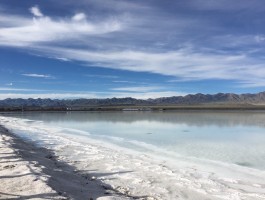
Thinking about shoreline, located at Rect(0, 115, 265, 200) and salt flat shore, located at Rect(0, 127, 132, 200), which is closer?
salt flat shore, located at Rect(0, 127, 132, 200)

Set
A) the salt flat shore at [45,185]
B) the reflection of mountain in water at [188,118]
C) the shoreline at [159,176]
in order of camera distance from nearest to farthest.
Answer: the salt flat shore at [45,185]
the shoreline at [159,176]
the reflection of mountain in water at [188,118]

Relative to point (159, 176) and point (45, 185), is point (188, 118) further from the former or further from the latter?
point (45, 185)

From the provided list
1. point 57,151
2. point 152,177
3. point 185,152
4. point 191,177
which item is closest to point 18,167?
point 152,177

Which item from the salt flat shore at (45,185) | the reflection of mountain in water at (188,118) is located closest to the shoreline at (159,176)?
the salt flat shore at (45,185)

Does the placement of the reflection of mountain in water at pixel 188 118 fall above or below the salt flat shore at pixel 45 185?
above

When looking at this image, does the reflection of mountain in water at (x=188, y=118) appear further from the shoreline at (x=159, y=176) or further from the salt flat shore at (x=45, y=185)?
the salt flat shore at (x=45, y=185)

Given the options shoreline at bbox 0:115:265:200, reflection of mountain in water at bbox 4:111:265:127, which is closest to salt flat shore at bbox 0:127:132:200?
shoreline at bbox 0:115:265:200

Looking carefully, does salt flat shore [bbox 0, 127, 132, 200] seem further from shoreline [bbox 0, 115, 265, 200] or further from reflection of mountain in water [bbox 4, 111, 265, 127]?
reflection of mountain in water [bbox 4, 111, 265, 127]

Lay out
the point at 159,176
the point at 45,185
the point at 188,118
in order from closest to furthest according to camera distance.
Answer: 1. the point at 45,185
2. the point at 159,176
3. the point at 188,118

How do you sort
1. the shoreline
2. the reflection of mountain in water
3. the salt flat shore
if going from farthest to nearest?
the reflection of mountain in water → the shoreline → the salt flat shore

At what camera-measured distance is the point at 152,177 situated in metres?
10.0

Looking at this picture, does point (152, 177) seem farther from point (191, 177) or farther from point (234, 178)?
point (234, 178)

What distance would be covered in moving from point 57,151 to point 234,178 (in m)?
7.79

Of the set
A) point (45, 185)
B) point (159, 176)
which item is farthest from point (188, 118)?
point (45, 185)
